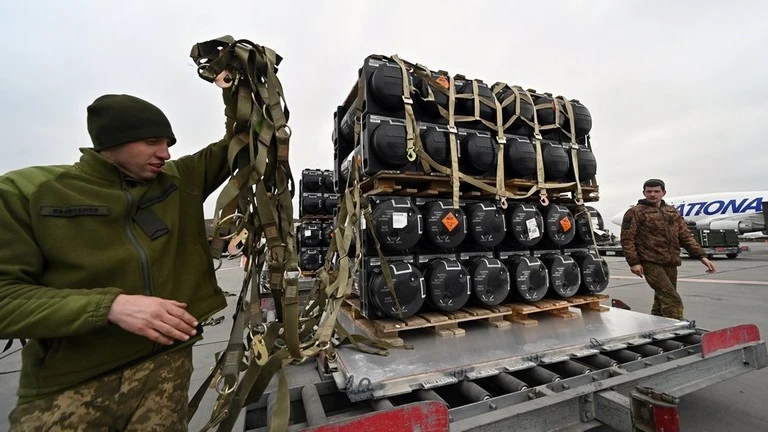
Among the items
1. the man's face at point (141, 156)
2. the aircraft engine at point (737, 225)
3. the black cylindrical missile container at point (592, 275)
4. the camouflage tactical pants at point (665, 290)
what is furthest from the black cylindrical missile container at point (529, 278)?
the aircraft engine at point (737, 225)

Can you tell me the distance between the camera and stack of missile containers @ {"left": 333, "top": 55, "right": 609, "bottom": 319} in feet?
9.27

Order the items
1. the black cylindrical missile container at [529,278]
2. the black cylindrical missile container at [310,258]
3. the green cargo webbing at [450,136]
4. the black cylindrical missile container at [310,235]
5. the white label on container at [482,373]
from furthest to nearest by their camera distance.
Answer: the black cylindrical missile container at [310,235] → the black cylindrical missile container at [310,258] → the black cylindrical missile container at [529,278] → the green cargo webbing at [450,136] → the white label on container at [482,373]

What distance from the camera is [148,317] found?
111cm

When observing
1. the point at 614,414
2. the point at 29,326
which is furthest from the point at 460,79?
the point at 29,326

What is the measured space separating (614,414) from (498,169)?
7.36 feet

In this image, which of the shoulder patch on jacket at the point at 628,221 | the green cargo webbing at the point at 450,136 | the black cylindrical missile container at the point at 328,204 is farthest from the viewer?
the black cylindrical missile container at the point at 328,204

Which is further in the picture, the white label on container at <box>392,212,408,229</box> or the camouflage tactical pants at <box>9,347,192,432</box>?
the white label on container at <box>392,212,408,229</box>

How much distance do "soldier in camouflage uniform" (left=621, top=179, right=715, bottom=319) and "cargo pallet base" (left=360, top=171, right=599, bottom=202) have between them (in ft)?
3.75

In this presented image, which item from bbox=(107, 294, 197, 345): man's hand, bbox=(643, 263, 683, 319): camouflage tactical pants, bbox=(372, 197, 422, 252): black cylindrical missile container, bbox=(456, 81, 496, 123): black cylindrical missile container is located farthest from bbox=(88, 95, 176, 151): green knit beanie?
bbox=(643, 263, 683, 319): camouflage tactical pants

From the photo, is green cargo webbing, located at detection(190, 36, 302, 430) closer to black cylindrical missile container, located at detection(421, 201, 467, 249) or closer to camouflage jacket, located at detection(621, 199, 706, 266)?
black cylindrical missile container, located at detection(421, 201, 467, 249)

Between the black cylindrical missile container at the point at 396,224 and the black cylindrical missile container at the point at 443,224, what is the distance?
13 cm

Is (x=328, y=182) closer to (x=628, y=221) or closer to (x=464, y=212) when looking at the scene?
(x=464, y=212)

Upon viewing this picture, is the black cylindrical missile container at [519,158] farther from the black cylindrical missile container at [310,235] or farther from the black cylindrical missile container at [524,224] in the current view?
the black cylindrical missile container at [310,235]

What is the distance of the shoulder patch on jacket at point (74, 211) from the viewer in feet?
4.01
